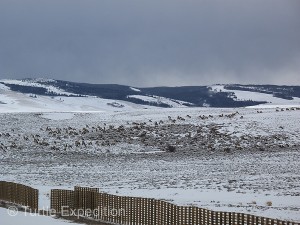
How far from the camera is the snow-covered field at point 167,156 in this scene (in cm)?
3331

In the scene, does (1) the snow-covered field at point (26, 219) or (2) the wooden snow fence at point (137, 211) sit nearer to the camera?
(2) the wooden snow fence at point (137, 211)

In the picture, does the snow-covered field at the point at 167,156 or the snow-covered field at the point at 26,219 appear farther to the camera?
the snow-covered field at the point at 167,156

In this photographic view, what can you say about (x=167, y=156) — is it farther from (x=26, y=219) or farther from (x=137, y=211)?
(x=26, y=219)

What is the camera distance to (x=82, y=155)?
62.6 meters

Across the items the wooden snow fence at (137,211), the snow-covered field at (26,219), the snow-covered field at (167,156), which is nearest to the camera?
the wooden snow fence at (137,211)

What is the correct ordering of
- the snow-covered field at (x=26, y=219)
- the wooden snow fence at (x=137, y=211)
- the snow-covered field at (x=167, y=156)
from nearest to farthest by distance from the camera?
the wooden snow fence at (x=137, y=211) < the snow-covered field at (x=26, y=219) < the snow-covered field at (x=167, y=156)

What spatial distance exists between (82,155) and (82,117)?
28.2m

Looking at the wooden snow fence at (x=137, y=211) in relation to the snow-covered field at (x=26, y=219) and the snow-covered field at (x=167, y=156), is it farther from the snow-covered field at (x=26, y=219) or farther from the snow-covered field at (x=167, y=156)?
the snow-covered field at (x=167, y=156)

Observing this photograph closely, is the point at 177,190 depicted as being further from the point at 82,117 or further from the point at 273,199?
the point at 82,117

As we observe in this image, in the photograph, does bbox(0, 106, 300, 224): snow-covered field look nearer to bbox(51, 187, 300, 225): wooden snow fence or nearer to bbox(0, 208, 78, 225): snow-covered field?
bbox(51, 187, 300, 225): wooden snow fence

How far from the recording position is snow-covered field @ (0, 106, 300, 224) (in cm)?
3331

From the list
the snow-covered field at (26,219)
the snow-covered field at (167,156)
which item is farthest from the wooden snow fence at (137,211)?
the snow-covered field at (167,156)

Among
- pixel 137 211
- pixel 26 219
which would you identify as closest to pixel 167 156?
pixel 137 211

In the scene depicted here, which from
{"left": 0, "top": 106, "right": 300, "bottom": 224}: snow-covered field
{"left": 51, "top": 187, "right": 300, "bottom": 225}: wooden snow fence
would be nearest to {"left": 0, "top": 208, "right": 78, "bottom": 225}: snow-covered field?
{"left": 51, "top": 187, "right": 300, "bottom": 225}: wooden snow fence
